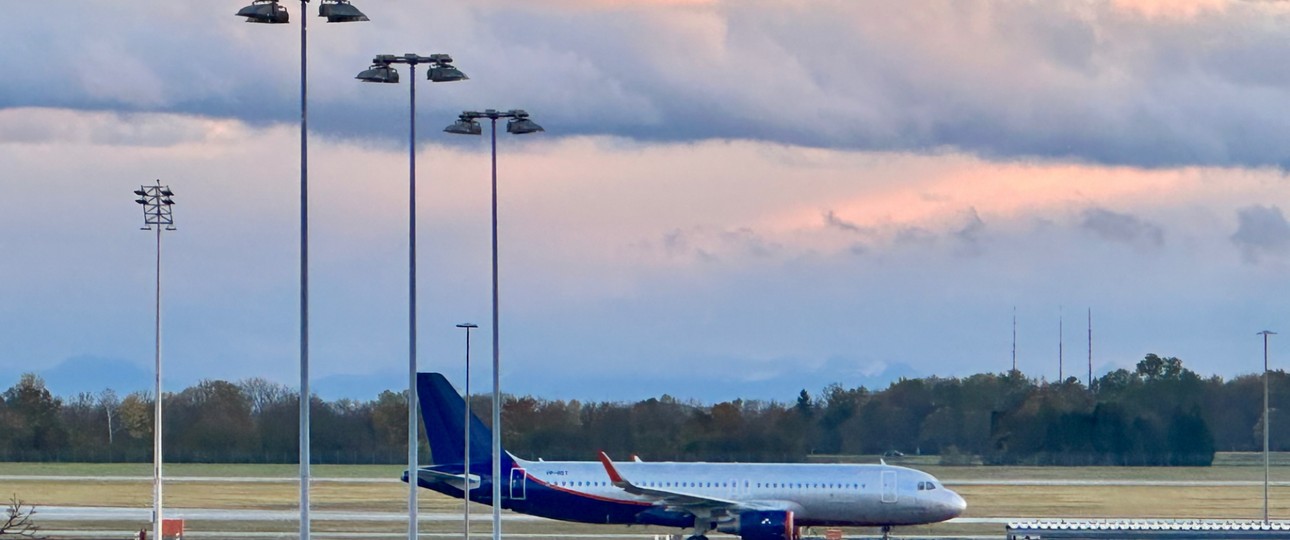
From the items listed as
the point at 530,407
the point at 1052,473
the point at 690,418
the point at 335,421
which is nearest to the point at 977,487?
the point at 1052,473

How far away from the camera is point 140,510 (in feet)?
267

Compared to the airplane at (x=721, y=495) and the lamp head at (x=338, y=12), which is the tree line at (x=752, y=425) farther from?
the lamp head at (x=338, y=12)

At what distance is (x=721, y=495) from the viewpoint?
62.3 meters

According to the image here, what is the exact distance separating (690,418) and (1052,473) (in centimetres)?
2127

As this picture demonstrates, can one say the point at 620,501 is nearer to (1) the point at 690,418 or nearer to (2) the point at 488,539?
(2) the point at 488,539

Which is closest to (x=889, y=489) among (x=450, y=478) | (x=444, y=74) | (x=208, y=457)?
(x=450, y=478)

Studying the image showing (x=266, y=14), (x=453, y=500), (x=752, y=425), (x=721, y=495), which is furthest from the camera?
(x=752, y=425)

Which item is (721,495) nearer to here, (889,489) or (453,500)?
(889,489)

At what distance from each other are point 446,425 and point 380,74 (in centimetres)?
2668

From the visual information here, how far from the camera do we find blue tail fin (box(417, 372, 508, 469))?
6525 centimetres

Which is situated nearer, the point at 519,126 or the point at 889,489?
the point at 519,126

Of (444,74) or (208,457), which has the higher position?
(444,74)

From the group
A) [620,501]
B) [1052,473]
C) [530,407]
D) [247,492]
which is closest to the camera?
[620,501]

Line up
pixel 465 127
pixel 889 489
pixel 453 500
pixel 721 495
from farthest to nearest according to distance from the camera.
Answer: pixel 453 500 → pixel 889 489 → pixel 721 495 → pixel 465 127
